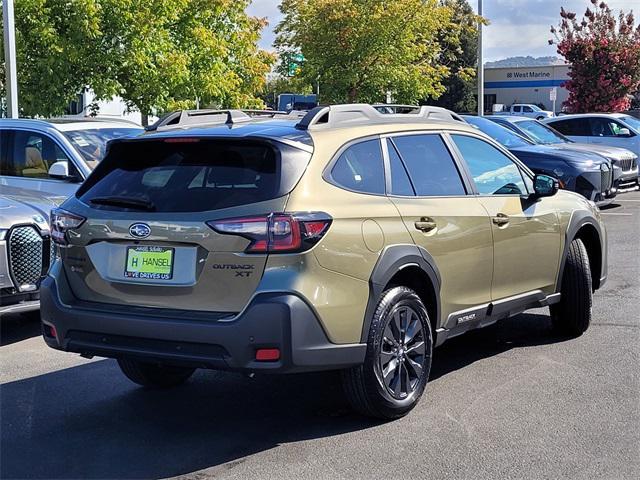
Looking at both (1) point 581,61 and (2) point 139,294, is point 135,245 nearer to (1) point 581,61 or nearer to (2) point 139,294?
(2) point 139,294

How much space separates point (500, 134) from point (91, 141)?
8785 mm

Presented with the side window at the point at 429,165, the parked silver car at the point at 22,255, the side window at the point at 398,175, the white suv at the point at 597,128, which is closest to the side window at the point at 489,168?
the side window at the point at 429,165

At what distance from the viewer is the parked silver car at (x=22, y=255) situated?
6.68 meters

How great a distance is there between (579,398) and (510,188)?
1668 mm

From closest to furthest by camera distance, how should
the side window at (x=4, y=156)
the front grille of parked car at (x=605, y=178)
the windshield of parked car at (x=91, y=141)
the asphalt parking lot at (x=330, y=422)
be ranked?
1. the asphalt parking lot at (x=330, y=422)
2. the windshield of parked car at (x=91, y=141)
3. the side window at (x=4, y=156)
4. the front grille of parked car at (x=605, y=178)

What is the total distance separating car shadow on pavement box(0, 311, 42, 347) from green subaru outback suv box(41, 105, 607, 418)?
205cm

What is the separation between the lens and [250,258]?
4.22 meters

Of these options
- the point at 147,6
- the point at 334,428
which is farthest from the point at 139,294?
the point at 147,6

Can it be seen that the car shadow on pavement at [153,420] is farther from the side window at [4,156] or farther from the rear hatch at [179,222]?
the side window at [4,156]

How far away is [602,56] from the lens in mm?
32312

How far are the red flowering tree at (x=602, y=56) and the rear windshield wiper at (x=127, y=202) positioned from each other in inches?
1206

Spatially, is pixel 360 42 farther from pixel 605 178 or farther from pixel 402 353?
pixel 402 353

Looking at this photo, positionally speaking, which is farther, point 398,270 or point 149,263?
point 398,270

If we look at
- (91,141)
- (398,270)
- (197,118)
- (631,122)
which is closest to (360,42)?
(631,122)
